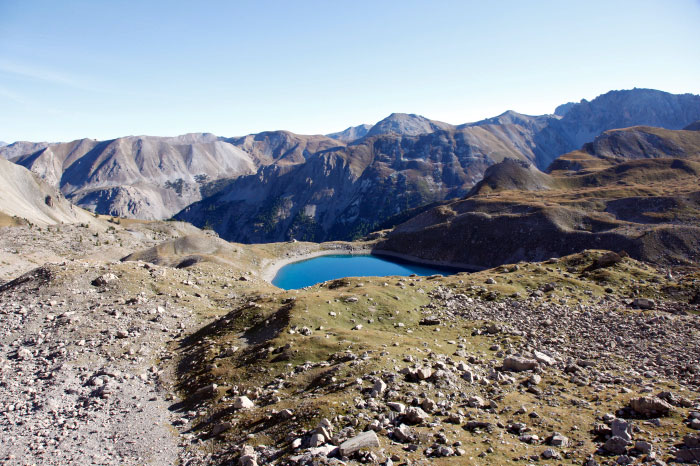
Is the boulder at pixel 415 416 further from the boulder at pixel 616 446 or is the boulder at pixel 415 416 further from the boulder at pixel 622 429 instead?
the boulder at pixel 622 429

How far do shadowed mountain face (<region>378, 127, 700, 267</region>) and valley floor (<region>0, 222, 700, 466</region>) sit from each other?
83614 millimetres

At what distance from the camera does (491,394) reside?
19.4 metres

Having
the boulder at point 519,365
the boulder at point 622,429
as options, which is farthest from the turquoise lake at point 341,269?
the boulder at point 622,429

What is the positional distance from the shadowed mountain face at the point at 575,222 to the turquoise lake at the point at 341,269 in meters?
11.6

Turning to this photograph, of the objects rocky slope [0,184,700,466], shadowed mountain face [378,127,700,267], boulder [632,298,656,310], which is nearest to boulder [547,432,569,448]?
rocky slope [0,184,700,466]

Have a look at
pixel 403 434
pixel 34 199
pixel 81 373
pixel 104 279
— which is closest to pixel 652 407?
pixel 403 434

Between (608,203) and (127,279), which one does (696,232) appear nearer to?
(608,203)

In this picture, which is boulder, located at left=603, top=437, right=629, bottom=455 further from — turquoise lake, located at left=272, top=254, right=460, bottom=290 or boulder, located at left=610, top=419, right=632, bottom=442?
turquoise lake, located at left=272, top=254, right=460, bottom=290

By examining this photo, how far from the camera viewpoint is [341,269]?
139 meters

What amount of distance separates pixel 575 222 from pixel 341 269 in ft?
266

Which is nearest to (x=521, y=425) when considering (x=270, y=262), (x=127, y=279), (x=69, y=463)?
(x=69, y=463)

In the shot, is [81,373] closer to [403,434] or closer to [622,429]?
[403,434]

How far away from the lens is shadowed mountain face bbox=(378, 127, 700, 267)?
113 m

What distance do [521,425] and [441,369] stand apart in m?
5.26
